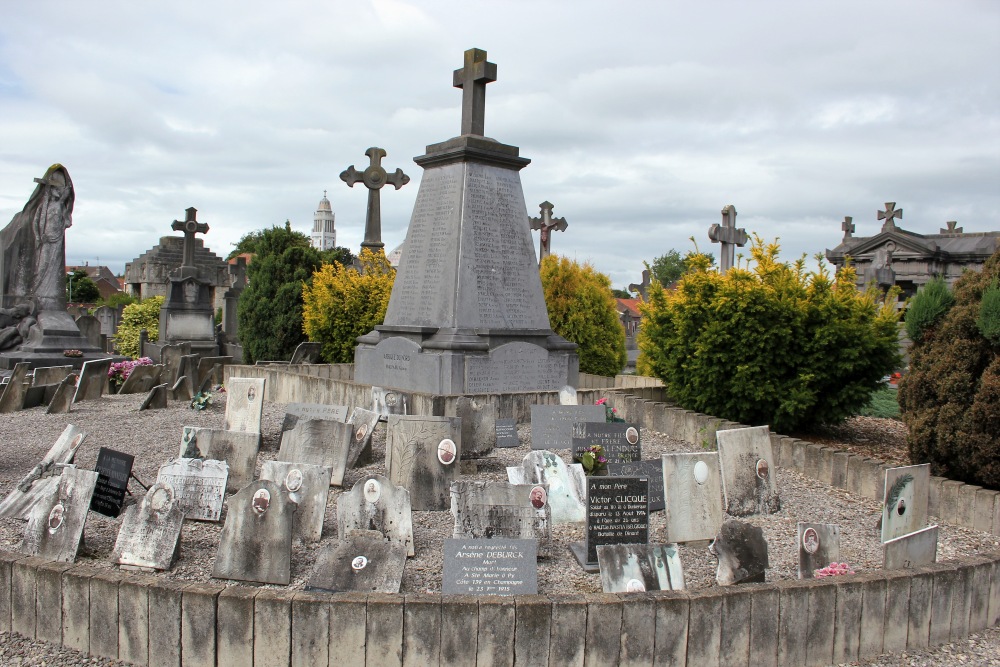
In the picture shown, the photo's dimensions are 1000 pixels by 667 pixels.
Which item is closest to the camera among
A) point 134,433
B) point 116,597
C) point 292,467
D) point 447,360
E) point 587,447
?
point 116,597

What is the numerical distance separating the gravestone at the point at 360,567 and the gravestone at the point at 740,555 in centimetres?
164

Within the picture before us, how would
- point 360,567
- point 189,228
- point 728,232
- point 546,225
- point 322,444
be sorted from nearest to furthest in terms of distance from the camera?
point 360,567, point 322,444, point 728,232, point 546,225, point 189,228

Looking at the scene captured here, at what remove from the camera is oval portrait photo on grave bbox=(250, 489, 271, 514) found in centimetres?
411

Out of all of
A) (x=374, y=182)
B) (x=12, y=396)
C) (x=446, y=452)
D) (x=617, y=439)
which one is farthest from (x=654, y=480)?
(x=374, y=182)

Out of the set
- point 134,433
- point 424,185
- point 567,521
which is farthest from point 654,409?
point 134,433

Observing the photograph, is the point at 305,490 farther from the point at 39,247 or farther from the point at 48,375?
the point at 39,247

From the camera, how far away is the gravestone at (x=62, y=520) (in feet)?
14.0

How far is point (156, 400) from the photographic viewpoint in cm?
987

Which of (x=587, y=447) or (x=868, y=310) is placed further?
(x=868, y=310)

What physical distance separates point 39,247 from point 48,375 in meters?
4.44

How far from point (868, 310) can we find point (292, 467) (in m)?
7.03

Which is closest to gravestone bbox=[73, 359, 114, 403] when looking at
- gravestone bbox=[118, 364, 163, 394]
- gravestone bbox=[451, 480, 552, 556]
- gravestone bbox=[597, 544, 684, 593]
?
gravestone bbox=[118, 364, 163, 394]

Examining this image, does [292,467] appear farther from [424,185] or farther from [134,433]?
[424,185]

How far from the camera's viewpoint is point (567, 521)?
17.4ft
